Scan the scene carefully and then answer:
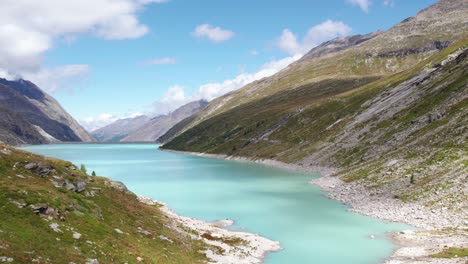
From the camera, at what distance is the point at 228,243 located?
47812 millimetres

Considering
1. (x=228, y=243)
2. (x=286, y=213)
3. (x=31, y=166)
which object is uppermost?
(x=31, y=166)

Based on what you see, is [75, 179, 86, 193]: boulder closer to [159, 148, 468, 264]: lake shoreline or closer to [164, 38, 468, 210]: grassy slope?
[159, 148, 468, 264]: lake shoreline

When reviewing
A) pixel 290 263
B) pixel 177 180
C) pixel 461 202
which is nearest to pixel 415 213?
pixel 461 202

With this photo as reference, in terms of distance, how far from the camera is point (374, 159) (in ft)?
323

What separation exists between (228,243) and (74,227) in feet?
64.2

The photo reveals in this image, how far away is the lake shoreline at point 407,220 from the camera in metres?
42.3

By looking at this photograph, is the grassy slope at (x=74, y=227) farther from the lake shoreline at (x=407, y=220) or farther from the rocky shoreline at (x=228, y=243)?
the lake shoreline at (x=407, y=220)

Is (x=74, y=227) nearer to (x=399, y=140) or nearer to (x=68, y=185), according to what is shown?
(x=68, y=185)

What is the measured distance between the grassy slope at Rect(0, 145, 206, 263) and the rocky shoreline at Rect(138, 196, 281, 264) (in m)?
1.95

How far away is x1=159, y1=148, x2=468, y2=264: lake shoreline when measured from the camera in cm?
4228

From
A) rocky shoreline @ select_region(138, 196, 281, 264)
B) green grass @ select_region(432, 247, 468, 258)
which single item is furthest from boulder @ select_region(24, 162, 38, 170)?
green grass @ select_region(432, 247, 468, 258)

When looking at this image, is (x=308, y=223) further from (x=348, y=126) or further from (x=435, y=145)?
(x=348, y=126)

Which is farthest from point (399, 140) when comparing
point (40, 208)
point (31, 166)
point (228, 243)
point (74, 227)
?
point (40, 208)

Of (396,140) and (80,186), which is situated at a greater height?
(396,140)
